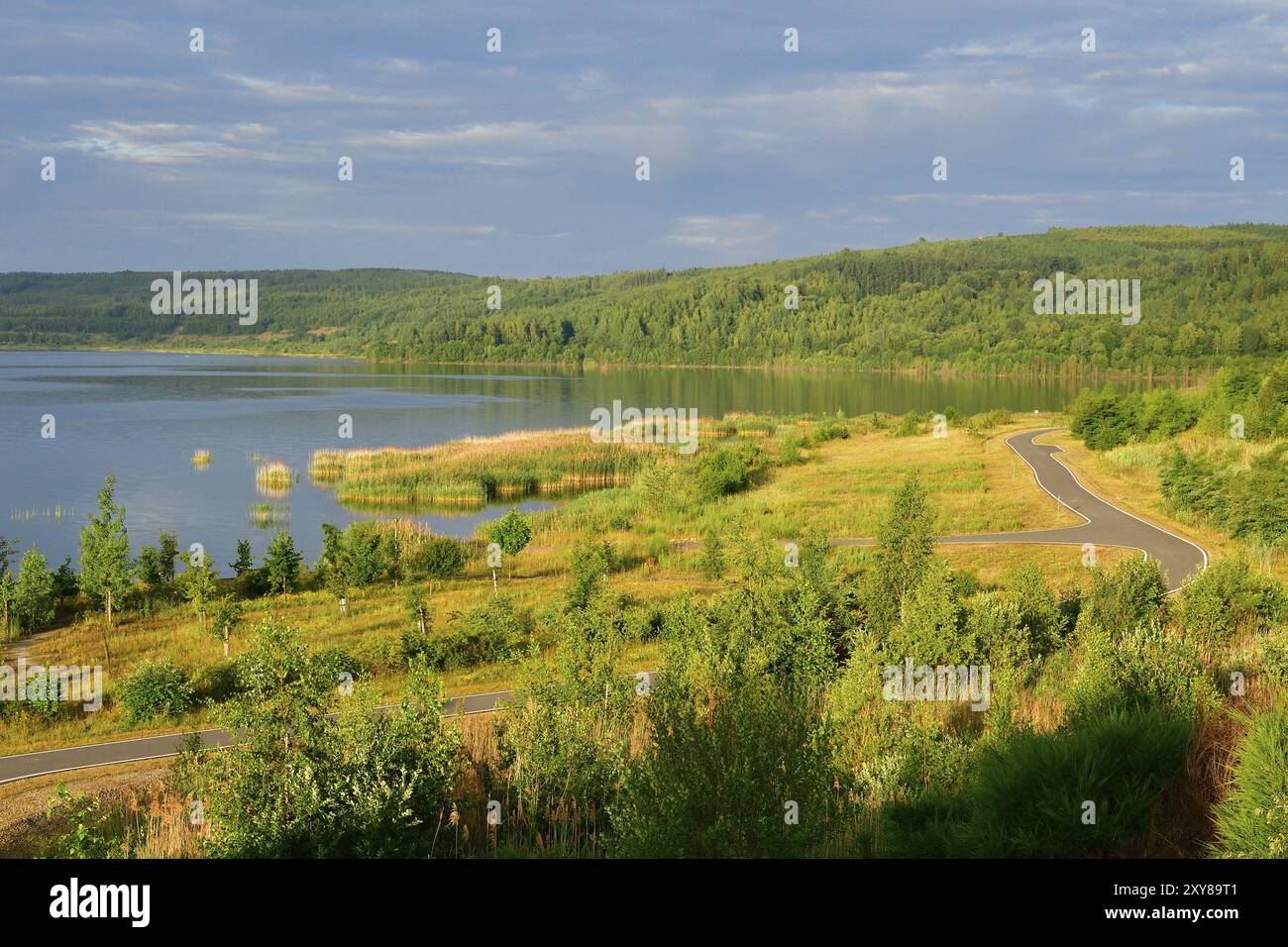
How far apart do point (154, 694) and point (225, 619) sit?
481cm

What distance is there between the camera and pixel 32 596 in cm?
2588

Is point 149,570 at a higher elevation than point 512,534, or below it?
below

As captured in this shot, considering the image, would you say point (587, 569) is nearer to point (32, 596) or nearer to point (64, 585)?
point (32, 596)

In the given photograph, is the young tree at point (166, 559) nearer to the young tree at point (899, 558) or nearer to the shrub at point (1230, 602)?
the young tree at point (899, 558)

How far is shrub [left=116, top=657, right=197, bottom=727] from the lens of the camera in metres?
18.6

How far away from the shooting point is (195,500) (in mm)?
45438

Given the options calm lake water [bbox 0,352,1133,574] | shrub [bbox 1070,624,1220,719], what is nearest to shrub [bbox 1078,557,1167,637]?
shrub [bbox 1070,624,1220,719]

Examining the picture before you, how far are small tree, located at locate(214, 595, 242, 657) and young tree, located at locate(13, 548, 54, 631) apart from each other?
516cm

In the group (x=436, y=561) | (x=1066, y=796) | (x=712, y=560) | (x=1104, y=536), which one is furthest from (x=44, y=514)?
(x=1066, y=796)

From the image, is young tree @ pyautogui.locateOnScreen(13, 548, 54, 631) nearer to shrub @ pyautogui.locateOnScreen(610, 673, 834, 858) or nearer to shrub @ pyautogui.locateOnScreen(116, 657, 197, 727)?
shrub @ pyautogui.locateOnScreen(116, 657, 197, 727)

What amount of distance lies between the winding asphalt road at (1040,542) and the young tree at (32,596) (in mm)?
10659

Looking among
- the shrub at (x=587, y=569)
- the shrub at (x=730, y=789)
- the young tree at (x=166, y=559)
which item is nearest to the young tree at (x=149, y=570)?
the young tree at (x=166, y=559)
